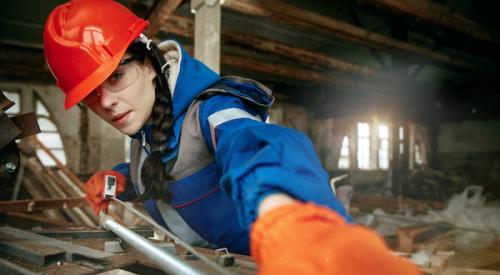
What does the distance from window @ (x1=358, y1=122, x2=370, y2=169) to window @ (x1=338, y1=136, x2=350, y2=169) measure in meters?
0.63

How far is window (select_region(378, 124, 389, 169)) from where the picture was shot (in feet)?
44.3

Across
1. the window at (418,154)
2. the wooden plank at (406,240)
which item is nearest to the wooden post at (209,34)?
the wooden plank at (406,240)

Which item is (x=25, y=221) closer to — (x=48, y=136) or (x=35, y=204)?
(x=35, y=204)

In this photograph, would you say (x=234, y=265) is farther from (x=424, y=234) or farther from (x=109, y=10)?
(x=424, y=234)

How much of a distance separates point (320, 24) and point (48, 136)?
23.3ft

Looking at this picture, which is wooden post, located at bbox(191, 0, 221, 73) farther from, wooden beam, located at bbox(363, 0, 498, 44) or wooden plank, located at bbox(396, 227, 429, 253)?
wooden plank, located at bbox(396, 227, 429, 253)

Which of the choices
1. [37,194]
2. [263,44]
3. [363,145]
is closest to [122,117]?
[263,44]

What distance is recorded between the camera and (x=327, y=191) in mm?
743

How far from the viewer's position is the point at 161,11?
345 cm

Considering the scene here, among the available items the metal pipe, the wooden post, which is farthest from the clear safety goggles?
the wooden post

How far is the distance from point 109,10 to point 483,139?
15398 mm

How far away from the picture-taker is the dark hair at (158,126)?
52.4 inches

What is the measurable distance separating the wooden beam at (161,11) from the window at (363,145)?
35.5ft

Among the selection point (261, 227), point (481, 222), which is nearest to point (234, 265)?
point (261, 227)
